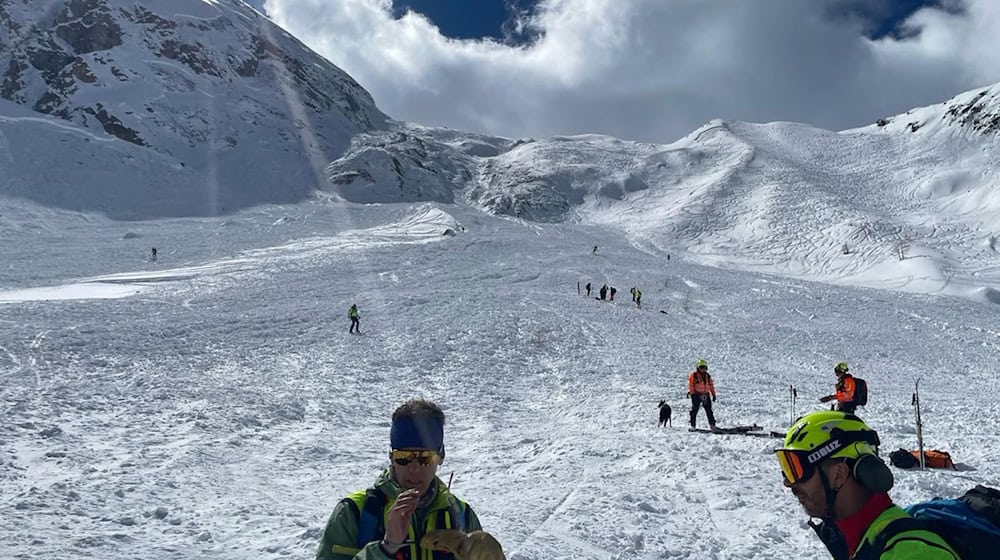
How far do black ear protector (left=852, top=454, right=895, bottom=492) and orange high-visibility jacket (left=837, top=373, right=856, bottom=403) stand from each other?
11.5 m

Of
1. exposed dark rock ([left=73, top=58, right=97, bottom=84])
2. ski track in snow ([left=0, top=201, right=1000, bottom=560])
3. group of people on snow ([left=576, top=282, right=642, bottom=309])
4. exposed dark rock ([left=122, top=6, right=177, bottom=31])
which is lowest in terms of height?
ski track in snow ([left=0, top=201, right=1000, bottom=560])

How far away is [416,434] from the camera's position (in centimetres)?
335

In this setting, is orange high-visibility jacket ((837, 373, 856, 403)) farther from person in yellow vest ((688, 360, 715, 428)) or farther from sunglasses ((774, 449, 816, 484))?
sunglasses ((774, 449, 816, 484))

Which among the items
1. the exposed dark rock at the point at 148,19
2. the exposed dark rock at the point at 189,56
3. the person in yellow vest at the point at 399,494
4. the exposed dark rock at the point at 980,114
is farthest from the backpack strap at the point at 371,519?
the exposed dark rock at the point at 148,19

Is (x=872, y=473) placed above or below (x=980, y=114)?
below

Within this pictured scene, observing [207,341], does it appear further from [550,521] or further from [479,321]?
[550,521]

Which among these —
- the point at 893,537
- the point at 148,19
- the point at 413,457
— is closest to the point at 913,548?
the point at 893,537

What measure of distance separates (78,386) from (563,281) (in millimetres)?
33446

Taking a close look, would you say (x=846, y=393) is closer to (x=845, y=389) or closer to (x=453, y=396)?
(x=845, y=389)

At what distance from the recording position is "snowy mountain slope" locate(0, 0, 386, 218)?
10025 cm

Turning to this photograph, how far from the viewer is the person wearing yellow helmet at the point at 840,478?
10.5 ft

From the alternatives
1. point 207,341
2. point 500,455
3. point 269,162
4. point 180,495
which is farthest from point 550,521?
point 269,162

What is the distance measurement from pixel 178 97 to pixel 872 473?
478 feet

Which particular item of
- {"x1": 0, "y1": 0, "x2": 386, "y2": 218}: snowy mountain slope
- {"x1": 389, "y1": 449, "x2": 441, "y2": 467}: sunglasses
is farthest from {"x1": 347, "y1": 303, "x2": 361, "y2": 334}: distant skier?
{"x1": 0, "y1": 0, "x2": 386, "y2": 218}: snowy mountain slope
